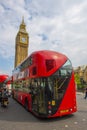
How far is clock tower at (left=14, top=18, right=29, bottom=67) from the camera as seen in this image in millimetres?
91000

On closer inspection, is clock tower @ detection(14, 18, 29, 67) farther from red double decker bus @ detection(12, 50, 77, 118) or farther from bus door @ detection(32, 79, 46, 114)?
A: red double decker bus @ detection(12, 50, 77, 118)

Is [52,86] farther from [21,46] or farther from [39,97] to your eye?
[21,46]

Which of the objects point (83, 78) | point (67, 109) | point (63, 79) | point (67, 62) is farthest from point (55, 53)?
point (83, 78)

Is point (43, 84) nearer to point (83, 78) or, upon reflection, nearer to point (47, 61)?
point (47, 61)

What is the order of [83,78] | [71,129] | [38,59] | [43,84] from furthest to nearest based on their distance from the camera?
[83,78] < [38,59] < [43,84] < [71,129]

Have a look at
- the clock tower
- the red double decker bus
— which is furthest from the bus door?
the clock tower

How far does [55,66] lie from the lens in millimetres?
10523

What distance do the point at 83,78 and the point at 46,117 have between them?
7639cm

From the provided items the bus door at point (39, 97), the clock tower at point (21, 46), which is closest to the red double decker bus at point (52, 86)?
the bus door at point (39, 97)

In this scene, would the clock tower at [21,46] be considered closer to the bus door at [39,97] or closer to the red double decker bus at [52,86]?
the bus door at [39,97]

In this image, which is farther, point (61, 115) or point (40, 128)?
point (61, 115)

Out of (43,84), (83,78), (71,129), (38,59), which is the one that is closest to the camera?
(71,129)

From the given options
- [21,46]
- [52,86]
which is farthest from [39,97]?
[21,46]

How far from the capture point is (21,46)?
94.9m
